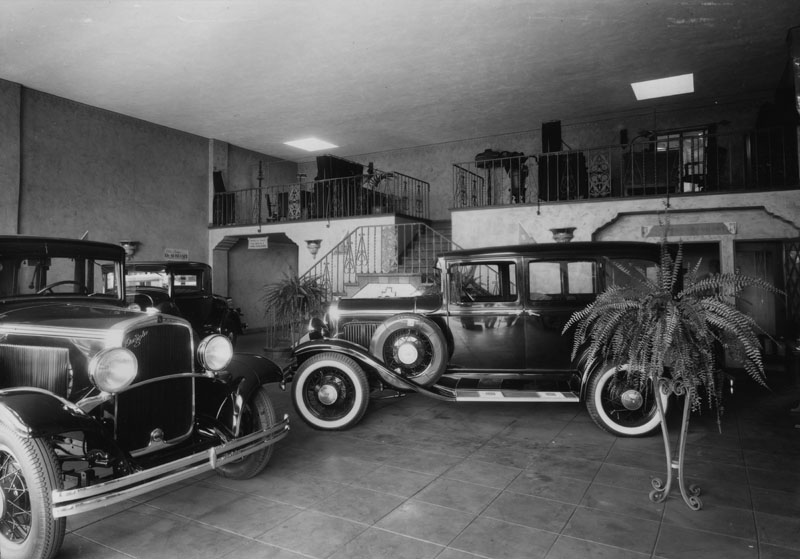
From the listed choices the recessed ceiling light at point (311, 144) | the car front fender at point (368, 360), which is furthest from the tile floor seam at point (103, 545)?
the recessed ceiling light at point (311, 144)

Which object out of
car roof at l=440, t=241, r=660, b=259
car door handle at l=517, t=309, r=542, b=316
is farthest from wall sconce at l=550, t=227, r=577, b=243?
car door handle at l=517, t=309, r=542, b=316

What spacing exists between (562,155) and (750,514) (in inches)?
326

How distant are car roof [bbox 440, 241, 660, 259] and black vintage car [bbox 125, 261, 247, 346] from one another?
500cm

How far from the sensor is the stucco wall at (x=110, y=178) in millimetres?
9477

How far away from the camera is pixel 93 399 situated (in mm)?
2645

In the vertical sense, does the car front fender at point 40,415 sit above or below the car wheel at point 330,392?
above

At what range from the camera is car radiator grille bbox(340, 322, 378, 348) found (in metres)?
5.16

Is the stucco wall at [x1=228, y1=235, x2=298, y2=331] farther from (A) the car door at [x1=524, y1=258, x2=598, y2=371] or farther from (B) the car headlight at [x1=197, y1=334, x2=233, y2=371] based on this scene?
(B) the car headlight at [x1=197, y1=334, x2=233, y2=371]

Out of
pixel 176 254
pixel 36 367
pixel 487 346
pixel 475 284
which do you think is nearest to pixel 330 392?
pixel 487 346

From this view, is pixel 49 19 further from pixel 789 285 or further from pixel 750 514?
pixel 789 285

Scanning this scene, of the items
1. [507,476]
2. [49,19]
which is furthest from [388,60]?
[507,476]

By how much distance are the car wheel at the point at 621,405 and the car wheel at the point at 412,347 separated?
1321 millimetres

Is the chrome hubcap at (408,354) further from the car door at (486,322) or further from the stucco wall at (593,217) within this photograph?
the stucco wall at (593,217)

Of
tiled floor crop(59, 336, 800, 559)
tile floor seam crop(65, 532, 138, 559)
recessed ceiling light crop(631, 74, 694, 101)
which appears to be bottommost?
tile floor seam crop(65, 532, 138, 559)
